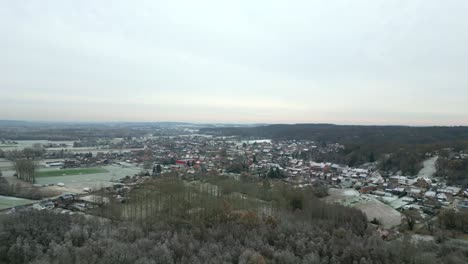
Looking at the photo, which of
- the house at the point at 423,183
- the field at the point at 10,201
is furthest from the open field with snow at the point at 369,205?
the field at the point at 10,201

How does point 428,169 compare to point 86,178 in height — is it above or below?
above

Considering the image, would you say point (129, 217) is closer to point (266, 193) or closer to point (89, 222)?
point (89, 222)

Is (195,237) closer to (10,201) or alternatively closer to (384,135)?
(10,201)

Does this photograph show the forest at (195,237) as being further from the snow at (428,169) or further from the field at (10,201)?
the snow at (428,169)

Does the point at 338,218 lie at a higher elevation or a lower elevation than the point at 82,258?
lower

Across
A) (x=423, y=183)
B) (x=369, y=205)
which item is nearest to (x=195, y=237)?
(x=369, y=205)

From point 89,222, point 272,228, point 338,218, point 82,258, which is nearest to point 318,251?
point 272,228
